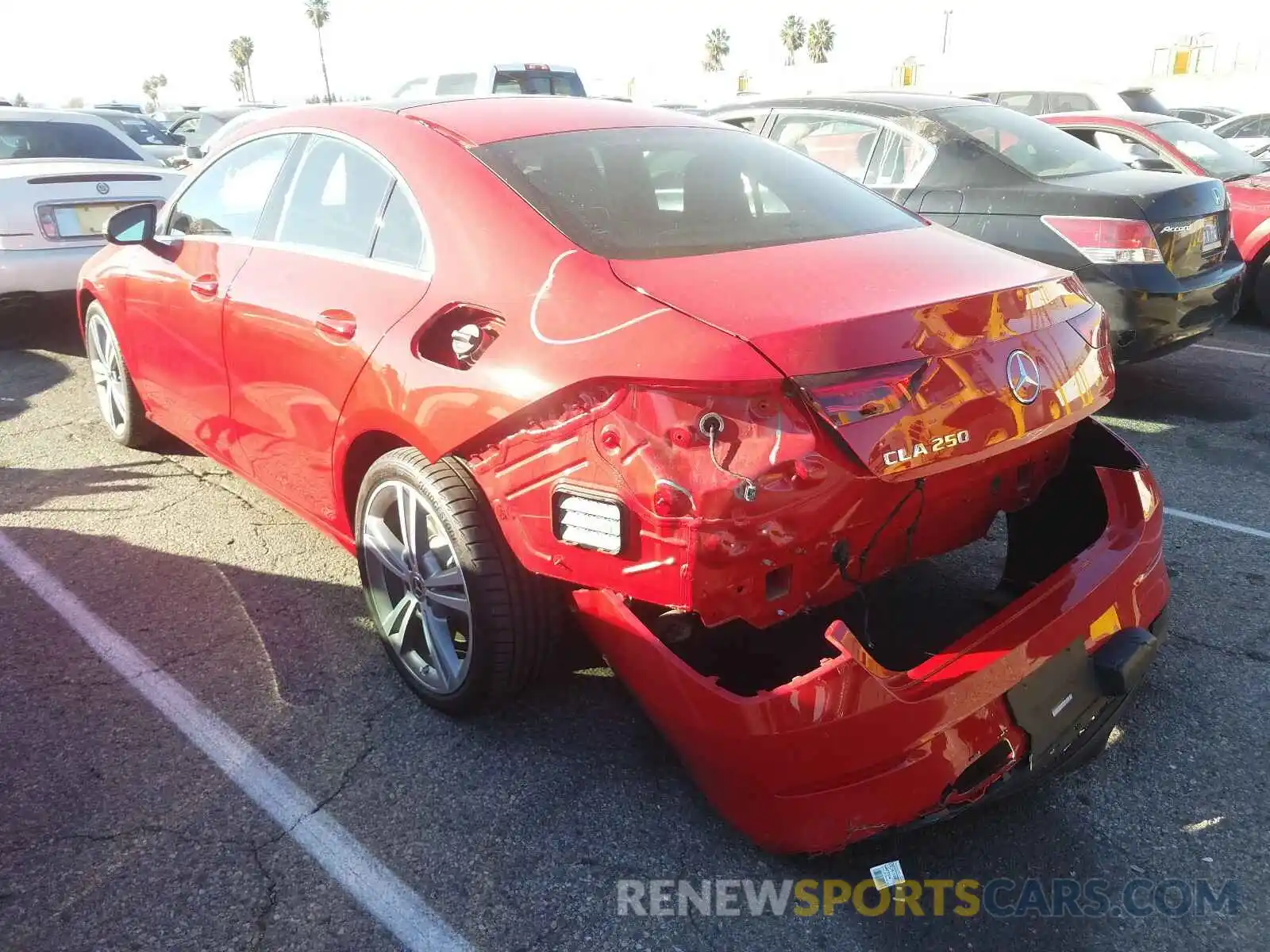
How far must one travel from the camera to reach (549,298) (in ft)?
7.70

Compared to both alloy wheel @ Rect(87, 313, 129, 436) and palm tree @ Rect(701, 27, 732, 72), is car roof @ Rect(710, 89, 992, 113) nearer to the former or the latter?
alloy wheel @ Rect(87, 313, 129, 436)

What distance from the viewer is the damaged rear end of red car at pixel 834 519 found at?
2039 millimetres

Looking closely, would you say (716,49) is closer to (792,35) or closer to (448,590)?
(792,35)

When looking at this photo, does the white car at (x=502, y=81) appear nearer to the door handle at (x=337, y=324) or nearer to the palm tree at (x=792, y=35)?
the door handle at (x=337, y=324)

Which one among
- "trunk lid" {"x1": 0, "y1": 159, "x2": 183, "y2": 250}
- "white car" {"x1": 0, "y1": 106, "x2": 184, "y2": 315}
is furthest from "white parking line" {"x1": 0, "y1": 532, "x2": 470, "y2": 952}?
"trunk lid" {"x1": 0, "y1": 159, "x2": 183, "y2": 250}

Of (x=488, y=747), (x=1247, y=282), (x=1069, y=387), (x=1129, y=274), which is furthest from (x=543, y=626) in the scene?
(x=1247, y=282)

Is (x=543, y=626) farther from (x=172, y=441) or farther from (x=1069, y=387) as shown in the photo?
(x=172, y=441)

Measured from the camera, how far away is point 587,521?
2205 mm

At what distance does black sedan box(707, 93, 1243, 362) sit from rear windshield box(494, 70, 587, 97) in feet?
23.4

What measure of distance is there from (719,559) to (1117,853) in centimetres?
121

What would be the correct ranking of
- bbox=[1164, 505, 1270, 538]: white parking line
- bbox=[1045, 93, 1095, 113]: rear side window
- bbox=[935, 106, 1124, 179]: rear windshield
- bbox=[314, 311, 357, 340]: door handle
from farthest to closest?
bbox=[1045, 93, 1095, 113]: rear side window → bbox=[935, 106, 1124, 179]: rear windshield → bbox=[1164, 505, 1270, 538]: white parking line → bbox=[314, 311, 357, 340]: door handle

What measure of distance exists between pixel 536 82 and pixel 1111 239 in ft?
31.1

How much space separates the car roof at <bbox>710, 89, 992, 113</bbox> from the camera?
6.00 meters

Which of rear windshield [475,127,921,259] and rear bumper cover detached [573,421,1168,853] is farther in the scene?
rear windshield [475,127,921,259]
